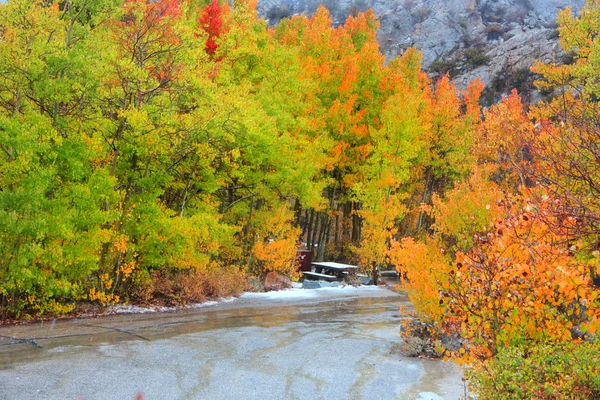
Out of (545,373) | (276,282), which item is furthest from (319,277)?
(545,373)

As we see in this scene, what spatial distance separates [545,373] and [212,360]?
5.97m

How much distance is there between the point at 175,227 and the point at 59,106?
4279mm

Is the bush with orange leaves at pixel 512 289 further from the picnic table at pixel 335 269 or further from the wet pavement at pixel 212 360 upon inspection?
the picnic table at pixel 335 269

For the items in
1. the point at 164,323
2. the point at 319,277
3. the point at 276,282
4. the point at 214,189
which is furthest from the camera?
the point at 319,277

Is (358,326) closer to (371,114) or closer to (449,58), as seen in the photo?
(371,114)

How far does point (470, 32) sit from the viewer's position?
70750 millimetres

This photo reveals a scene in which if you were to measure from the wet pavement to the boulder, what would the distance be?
6587 millimetres

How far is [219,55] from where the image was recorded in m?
20.6

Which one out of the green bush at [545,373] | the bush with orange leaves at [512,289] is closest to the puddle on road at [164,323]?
the bush with orange leaves at [512,289]

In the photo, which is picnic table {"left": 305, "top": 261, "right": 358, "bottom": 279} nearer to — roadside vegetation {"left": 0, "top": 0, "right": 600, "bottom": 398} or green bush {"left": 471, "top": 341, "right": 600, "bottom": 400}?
roadside vegetation {"left": 0, "top": 0, "right": 600, "bottom": 398}

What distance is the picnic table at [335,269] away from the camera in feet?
86.1

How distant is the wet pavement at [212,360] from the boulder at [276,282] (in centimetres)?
659

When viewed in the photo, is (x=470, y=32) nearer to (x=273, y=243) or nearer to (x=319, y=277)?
(x=319, y=277)

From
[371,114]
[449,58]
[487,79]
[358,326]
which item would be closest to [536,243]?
[358,326]
